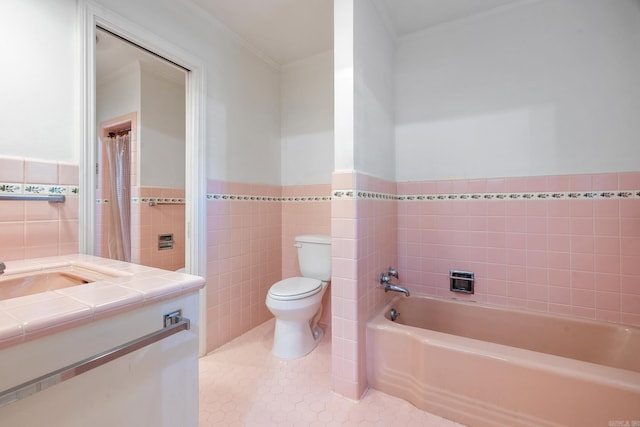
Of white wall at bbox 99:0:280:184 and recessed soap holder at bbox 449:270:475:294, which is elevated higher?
white wall at bbox 99:0:280:184

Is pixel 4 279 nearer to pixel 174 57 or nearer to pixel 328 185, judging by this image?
pixel 174 57

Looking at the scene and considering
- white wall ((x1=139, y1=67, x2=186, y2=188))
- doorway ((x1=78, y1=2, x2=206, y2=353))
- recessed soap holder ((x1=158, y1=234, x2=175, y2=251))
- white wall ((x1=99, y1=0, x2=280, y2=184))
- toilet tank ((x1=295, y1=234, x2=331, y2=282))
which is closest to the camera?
doorway ((x1=78, y1=2, x2=206, y2=353))

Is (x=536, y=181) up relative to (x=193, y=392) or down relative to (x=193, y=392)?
up

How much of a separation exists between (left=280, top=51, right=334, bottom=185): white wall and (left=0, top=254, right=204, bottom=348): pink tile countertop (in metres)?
1.64

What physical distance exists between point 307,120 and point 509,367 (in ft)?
7.08

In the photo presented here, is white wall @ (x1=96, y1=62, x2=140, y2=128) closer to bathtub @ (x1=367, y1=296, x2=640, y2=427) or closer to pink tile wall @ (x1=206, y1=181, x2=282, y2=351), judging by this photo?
pink tile wall @ (x1=206, y1=181, x2=282, y2=351)

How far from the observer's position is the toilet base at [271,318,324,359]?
5.86ft

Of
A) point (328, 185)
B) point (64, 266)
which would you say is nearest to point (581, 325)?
point (328, 185)

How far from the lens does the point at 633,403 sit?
963 millimetres

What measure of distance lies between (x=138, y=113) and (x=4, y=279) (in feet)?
5.39

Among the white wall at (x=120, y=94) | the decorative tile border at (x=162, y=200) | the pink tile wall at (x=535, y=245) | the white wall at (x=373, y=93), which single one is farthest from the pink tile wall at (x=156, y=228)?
the pink tile wall at (x=535, y=245)

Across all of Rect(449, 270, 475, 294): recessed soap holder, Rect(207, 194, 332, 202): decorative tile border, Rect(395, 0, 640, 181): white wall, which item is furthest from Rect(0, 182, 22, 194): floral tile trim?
Rect(449, 270, 475, 294): recessed soap holder

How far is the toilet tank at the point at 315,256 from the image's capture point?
2.02 meters

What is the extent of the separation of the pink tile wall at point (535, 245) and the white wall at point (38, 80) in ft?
6.61
